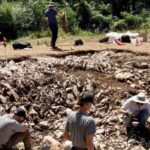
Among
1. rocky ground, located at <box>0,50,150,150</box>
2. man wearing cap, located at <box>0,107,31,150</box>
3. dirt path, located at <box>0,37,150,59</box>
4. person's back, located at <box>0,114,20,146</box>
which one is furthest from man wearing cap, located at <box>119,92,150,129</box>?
dirt path, located at <box>0,37,150,59</box>

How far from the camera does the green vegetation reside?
23703mm

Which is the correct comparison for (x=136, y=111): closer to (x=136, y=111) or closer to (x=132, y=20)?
(x=136, y=111)

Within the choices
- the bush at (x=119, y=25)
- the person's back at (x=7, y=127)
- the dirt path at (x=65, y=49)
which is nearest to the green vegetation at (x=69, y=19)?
the bush at (x=119, y=25)

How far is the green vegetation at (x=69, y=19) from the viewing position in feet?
77.8

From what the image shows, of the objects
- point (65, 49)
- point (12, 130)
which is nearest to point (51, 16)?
point (65, 49)

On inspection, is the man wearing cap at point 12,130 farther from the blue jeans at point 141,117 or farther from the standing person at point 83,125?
the blue jeans at point 141,117

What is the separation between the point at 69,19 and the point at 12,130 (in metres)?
15.2

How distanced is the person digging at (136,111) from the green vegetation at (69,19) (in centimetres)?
1086

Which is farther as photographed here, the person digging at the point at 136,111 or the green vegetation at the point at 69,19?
the green vegetation at the point at 69,19

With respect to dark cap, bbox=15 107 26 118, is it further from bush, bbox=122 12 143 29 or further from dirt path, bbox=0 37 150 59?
bush, bbox=122 12 143 29

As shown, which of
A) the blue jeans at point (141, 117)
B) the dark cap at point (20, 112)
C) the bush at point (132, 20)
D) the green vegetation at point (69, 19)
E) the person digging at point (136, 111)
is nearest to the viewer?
the dark cap at point (20, 112)

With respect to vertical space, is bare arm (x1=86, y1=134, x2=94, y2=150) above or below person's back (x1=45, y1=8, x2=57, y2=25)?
below

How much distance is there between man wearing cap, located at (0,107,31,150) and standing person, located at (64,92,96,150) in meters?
1.85

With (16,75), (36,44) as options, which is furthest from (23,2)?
(16,75)
